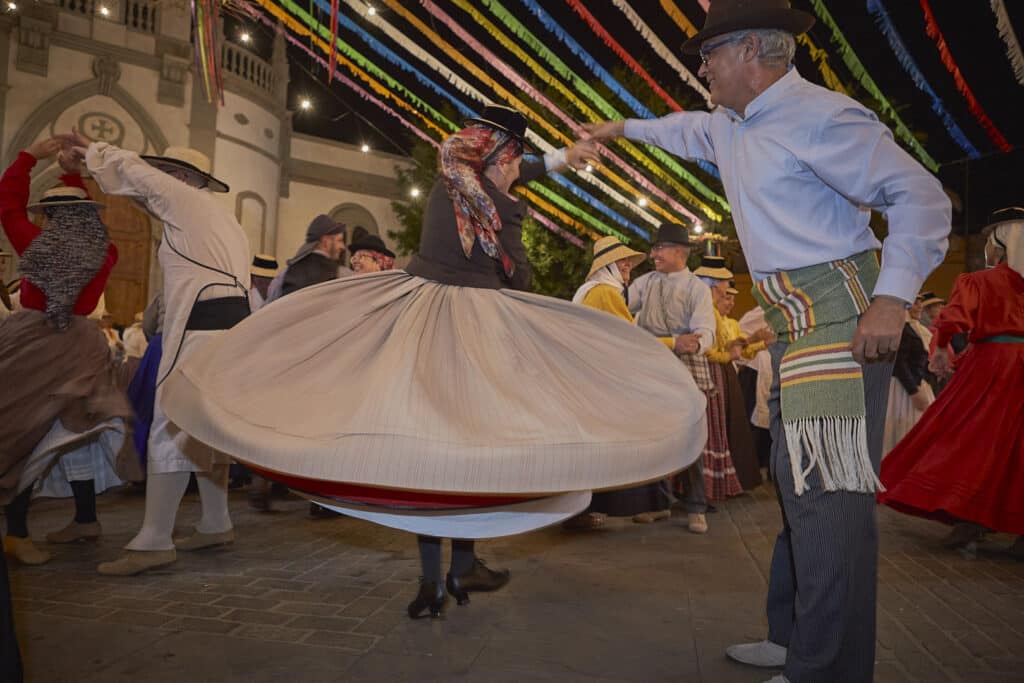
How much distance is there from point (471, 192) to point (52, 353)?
2819 millimetres

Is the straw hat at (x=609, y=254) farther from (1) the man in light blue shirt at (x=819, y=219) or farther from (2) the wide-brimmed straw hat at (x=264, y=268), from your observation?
(2) the wide-brimmed straw hat at (x=264, y=268)

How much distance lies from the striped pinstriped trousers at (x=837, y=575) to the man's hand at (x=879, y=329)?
216 mm

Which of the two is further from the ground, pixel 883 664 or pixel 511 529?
pixel 511 529

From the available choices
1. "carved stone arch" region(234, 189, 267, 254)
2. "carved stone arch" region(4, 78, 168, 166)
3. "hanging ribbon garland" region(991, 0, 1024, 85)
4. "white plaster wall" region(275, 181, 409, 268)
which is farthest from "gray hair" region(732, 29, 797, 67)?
"white plaster wall" region(275, 181, 409, 268)

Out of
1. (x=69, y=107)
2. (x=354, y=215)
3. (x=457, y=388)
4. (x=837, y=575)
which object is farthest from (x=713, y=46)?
(x=354, y=215)

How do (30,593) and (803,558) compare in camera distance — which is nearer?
(803,558)

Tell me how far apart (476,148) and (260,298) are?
513 centimetres

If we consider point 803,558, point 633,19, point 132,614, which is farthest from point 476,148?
point 633,19

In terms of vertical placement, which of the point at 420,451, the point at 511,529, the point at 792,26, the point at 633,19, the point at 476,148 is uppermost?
the point at 633,19

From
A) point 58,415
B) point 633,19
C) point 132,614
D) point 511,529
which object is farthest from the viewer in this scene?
point 633,19

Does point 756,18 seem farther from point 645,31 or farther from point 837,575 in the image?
point 645,31

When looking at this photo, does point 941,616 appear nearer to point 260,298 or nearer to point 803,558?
point 803,558

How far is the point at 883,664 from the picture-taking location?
9.38 ft

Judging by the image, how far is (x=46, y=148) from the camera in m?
4.12
